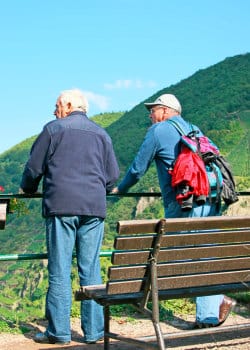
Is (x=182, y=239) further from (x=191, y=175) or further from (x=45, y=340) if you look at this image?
(x=45, y=340)

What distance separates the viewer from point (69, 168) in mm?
4027

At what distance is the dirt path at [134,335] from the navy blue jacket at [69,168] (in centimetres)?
84

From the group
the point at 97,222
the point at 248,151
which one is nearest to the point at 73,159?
the point at 97,222

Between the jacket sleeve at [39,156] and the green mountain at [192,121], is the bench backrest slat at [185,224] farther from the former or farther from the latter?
the green mountain at [192,121]

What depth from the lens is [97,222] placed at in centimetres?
414

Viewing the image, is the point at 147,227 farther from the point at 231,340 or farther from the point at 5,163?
the point at 5,163

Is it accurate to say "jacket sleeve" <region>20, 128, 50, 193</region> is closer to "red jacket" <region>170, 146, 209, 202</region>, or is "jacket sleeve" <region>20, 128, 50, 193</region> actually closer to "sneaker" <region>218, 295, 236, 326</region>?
"red jacket" <region>170, 146, 209, 202</region>

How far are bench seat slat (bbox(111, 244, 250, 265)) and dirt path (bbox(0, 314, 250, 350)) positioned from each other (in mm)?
605

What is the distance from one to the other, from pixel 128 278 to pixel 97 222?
95 centimetres

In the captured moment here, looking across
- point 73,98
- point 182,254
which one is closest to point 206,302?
point 182,254

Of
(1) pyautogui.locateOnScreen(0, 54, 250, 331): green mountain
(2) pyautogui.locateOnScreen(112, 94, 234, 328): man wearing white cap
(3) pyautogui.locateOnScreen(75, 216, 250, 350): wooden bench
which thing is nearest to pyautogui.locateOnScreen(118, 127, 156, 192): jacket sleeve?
(2) pyautogui.locateOnScreen(112, 94, 234, 328): man wearing white cap

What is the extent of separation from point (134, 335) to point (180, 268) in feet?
4.32

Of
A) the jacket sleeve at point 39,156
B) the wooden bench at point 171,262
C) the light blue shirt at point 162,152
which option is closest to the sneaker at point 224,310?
the light blue shirt at point 162,152

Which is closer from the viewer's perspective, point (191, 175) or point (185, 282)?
point (185, 282)
